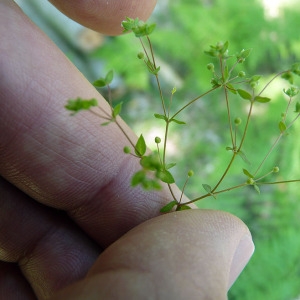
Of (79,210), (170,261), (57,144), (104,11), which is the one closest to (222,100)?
(104,11)

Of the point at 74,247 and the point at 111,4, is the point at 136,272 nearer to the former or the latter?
the point at 74,247

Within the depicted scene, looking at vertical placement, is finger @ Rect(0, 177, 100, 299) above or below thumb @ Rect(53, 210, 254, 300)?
below

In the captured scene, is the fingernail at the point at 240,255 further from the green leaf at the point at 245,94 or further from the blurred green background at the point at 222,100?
the blurred green background at the point at 222,100

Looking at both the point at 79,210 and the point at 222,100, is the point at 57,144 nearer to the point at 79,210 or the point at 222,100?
the point at 79,210

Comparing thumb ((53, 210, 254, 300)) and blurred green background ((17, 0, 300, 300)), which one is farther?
blurred green background ((17, 0, 300, 300))

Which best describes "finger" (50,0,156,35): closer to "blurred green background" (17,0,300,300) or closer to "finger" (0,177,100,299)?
"finger" (0,177,100,299)

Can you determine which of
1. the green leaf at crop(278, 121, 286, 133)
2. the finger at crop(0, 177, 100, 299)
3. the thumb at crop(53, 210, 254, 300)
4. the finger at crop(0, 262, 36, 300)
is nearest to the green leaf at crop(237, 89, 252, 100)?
the green leaf at crop(278, 121, 286, 133)

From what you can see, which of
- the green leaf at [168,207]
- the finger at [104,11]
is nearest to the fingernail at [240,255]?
the green leaf at [168,207]
